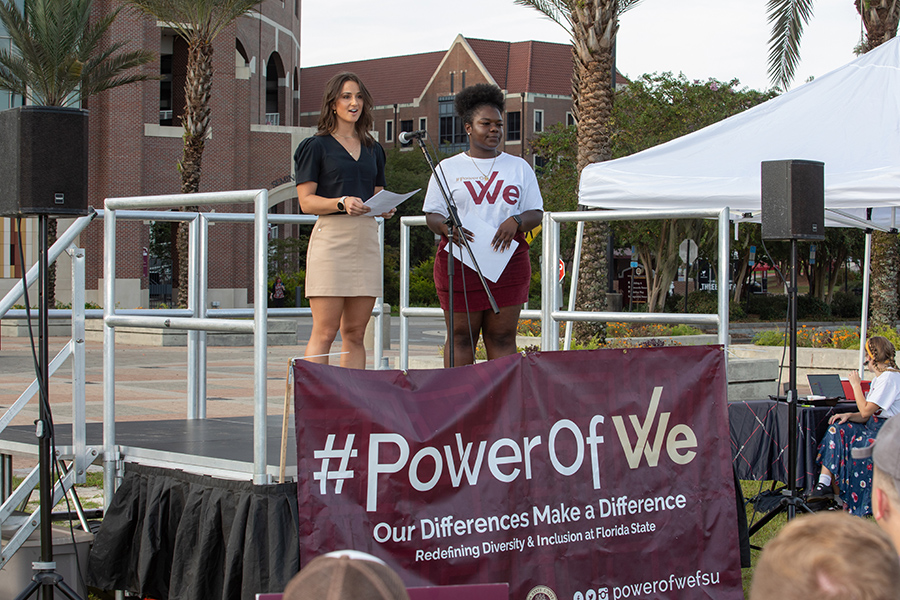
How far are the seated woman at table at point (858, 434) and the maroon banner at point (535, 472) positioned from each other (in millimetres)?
2899

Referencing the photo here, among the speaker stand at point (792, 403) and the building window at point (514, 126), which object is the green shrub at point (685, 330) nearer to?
the speaker stand at point (792, 403)

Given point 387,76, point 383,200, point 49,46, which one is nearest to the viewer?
point 383,200

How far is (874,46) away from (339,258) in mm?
14351

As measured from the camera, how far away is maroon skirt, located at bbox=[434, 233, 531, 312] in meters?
5.29

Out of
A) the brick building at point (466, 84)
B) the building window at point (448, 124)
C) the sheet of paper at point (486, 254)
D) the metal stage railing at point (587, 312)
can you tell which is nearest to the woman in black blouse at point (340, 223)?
the sheet of paper at point (486, 254)

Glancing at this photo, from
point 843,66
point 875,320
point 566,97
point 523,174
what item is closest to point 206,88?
point 875,320

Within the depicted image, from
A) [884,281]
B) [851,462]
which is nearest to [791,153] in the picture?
[851,462]

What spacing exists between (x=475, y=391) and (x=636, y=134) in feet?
103

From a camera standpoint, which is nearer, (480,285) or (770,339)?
(480,285)

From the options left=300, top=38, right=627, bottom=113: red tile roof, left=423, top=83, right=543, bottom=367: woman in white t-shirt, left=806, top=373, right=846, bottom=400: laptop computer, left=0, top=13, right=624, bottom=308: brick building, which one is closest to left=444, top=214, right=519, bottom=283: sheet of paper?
left=423, top=83, right=543, bottom=367: woman in white t-shirt

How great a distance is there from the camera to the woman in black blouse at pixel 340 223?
5.06m

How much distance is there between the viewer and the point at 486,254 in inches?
206

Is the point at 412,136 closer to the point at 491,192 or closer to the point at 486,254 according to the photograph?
the point at 491,192

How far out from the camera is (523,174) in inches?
215
